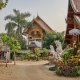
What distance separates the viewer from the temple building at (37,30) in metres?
63.5

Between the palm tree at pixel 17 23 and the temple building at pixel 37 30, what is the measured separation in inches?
48.7

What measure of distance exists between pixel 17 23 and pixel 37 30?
4627mm

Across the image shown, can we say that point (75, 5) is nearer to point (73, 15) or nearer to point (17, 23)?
point (73, 15)

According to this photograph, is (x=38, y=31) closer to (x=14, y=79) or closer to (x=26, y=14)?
(x=26, y=14)

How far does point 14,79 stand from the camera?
56.1ft

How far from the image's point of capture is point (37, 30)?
6456 centimetres

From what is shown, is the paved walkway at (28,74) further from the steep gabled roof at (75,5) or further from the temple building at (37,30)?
the temple building at (37,30)

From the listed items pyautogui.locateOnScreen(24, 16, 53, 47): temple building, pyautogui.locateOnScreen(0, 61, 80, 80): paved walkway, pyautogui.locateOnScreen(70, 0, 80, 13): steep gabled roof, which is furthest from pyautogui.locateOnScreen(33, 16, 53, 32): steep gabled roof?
pyautogui.locateOnScreen(70, 0, 80, 13): steep gabled roof

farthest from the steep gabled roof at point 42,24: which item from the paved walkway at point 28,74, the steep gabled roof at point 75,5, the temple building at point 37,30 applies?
the steep gabled roof at point 75,5

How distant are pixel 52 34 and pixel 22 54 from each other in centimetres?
902

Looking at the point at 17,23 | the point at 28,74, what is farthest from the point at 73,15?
the point at 17,23

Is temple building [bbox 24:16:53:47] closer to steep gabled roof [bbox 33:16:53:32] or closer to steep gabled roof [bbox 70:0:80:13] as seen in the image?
steep gabled roof [bbox 33:16:53:32]

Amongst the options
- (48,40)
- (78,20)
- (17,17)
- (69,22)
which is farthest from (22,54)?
(78,20)

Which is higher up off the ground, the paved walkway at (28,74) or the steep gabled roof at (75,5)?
→ the steep gabled roof at (75,5)
